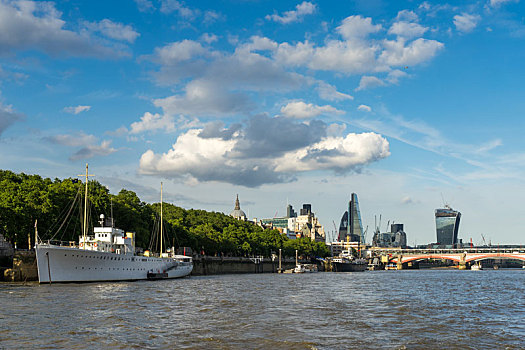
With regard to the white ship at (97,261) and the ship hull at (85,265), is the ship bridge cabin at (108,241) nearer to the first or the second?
the white ship at (97,261)

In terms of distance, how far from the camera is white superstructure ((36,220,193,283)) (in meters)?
79.1

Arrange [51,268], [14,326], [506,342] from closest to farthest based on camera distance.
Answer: [506,342] → [14,326] → [51,268]

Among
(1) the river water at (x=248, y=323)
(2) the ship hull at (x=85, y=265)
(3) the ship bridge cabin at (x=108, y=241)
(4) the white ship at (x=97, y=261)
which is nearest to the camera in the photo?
(1) the river water at (x=248, y=323)

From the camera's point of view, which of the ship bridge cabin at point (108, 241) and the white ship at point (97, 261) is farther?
the ship bridge cabin at point (108, 241)

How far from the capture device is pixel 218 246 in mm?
198750

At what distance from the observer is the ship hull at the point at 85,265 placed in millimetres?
78750

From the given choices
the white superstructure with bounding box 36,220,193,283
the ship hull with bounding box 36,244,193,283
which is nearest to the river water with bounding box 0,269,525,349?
the ship hull with bounding box 36,244,193,283

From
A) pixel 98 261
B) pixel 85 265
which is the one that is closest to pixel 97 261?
pixel 98 261

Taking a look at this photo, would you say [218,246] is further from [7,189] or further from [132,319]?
[132,319]

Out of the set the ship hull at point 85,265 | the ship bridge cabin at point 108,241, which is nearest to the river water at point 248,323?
the ship hull at point 85,265

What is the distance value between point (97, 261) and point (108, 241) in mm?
9873

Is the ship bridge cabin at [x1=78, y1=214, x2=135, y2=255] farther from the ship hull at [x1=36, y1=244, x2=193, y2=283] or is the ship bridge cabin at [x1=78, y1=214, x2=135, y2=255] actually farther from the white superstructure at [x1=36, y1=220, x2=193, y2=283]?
the ship hull at [x1=36, y1=244, x2=193, y2=283]

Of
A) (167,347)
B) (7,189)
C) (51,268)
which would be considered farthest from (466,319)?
(7,189)

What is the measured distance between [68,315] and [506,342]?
3133 cm
